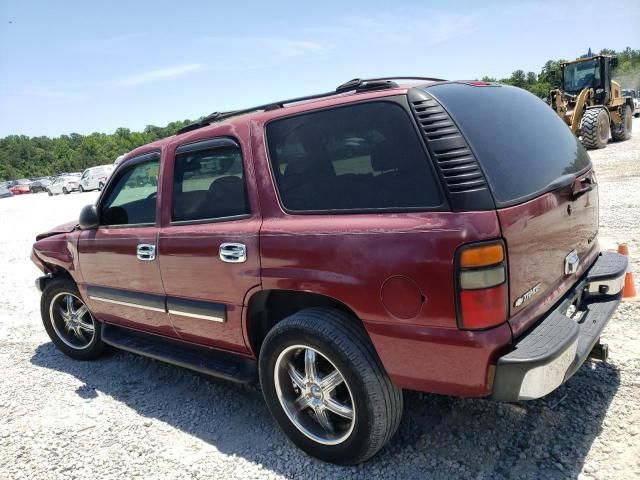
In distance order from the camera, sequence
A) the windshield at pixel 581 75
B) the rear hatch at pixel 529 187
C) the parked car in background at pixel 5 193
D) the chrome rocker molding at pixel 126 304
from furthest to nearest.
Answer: the parked car in background at pixel 5 193
the windshield at pixel 581 75
the chrome rocker molding at pixel 126 304
the rear hatch at pixel 529 187

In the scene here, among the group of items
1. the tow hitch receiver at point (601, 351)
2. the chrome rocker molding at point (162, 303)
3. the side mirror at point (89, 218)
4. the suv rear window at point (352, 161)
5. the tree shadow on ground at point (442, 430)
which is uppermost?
the suv rear window at point (352, 161)

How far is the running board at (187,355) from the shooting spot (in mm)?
3031

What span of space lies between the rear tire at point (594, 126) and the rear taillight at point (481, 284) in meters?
14.9

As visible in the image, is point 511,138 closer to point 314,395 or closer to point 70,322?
point 314,395

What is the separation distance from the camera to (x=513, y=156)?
2359 mm

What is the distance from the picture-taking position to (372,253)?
2242 mm

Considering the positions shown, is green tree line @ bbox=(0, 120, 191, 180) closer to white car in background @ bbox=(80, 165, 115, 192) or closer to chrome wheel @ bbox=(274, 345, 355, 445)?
white car in background @ bbox=(80, 165, 115, 192)

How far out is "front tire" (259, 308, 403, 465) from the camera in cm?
239

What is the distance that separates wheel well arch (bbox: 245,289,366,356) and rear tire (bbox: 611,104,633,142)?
1817 cm

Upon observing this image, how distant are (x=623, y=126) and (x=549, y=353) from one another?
1857 cm

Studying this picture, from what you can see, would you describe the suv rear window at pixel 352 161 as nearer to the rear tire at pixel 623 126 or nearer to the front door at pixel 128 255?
the front door at pixel 128 255

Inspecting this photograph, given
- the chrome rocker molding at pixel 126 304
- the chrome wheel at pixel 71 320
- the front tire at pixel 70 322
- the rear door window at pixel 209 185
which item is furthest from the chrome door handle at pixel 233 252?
the chrome wheel at pixel 71 320

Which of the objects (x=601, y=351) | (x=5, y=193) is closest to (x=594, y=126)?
(x=601, y=351)

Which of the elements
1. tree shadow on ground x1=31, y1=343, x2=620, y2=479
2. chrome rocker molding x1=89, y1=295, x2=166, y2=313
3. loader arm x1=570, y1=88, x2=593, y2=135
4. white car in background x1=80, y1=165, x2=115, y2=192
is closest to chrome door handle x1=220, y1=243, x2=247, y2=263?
chrome rocker molding x1=89, y1=295, x2=166, y2=313
